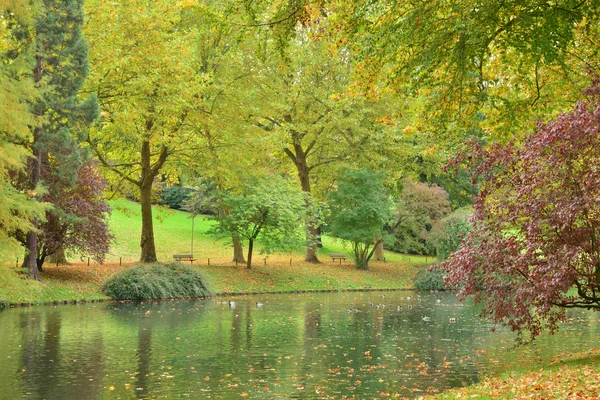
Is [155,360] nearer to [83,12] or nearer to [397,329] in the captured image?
[397,329]

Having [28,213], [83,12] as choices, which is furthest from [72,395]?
[83,12]

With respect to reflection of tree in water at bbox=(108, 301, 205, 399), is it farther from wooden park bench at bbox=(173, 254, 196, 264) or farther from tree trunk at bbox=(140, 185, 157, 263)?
wooden park bench at bbox=(173, 254, 196, 264)

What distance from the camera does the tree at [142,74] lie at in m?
29.1

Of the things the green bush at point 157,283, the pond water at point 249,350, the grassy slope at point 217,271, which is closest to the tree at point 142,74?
the green bush at point 157,283

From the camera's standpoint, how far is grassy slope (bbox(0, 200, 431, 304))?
93.6ft

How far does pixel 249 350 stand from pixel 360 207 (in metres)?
26.0

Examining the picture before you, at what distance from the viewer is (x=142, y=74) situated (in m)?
30.0

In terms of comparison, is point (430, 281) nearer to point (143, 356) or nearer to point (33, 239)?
point (33, 239)

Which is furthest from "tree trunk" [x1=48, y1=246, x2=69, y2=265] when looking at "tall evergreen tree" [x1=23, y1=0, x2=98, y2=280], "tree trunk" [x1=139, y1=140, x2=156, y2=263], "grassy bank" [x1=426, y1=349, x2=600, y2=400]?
"grassy bank" [x1=426, y1=349, x2=600, y2=400]

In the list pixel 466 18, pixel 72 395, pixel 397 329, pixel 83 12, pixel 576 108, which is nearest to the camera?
pixel 466 18

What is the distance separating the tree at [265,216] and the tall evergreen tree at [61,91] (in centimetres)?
1042

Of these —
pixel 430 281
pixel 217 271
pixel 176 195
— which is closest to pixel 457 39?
pixel 217 271

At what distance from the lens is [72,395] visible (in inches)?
448

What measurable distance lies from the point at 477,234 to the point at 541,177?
2727mm
